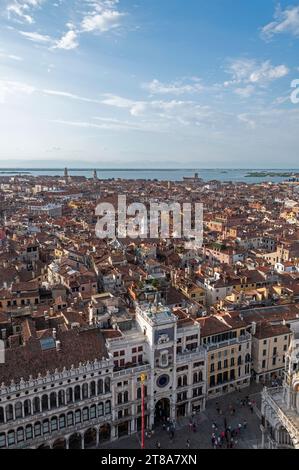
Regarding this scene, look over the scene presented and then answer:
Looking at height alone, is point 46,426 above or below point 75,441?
above

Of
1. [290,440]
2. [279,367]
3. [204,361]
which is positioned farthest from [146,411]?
[279,367]

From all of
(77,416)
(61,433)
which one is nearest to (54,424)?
(61,433)

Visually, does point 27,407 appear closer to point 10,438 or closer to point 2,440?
point 10,438

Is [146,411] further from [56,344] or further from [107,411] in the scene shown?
[56,344]

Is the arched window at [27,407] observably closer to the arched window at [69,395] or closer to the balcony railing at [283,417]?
the arched window at [69,395]

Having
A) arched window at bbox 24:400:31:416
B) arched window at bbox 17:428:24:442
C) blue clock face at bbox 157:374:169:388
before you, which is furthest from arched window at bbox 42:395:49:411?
blue clock face at bbox 157:374:169:388

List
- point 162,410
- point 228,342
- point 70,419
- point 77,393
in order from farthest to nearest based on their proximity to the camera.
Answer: point 228,342 → point 162,410 → point 77,393 → point 70,419

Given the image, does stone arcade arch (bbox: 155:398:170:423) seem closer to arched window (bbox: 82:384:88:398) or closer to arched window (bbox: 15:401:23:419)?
arched window (bbox: 82:384:88:398)

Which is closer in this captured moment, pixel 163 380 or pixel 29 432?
pixel 29 432

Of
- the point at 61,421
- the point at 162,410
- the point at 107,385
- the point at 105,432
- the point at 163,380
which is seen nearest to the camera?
the point at 61,421
